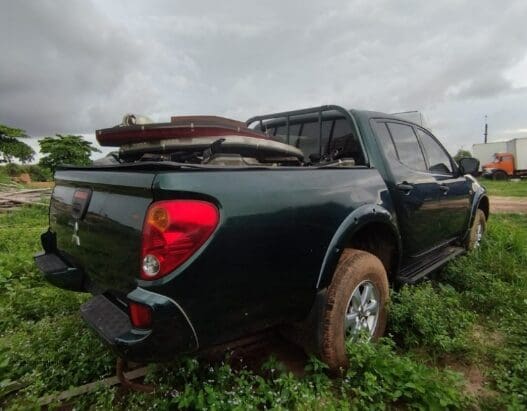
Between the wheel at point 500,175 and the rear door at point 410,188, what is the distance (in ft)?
88.5

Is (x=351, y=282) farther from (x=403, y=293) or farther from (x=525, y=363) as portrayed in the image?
(x=525, y=363)

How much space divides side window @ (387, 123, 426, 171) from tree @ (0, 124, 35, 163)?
3824cm

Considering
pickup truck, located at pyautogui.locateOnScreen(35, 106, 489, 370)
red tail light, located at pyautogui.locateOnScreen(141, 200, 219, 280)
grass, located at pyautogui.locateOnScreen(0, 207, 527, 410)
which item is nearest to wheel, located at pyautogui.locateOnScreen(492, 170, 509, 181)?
grass, located at pyautogui.locateOnScreen(0, 207, 527, 410)

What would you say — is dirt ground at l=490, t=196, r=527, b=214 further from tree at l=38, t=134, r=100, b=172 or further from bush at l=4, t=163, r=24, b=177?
bush at l=4, t=163, r=24, b=177

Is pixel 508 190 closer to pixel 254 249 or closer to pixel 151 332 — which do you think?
pixel 254 249

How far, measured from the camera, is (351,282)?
235 centimetres

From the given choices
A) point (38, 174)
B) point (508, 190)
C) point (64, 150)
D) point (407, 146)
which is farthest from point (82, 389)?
point (38, 174)

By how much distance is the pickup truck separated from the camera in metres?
1.62

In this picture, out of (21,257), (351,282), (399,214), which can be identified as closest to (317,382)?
(351,282)

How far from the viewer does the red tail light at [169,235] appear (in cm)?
160

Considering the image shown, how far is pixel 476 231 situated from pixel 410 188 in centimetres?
261

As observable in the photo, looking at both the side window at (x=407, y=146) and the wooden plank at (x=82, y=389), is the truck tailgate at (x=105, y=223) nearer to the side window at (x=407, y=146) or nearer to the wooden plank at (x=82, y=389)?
the wooden plank at (x=82, y=389)

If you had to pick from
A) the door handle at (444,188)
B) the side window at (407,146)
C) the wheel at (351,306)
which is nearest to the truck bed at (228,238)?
the wheel at (351,306)

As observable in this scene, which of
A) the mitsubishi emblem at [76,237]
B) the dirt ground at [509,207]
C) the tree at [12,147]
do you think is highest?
the tree at [12,147]
